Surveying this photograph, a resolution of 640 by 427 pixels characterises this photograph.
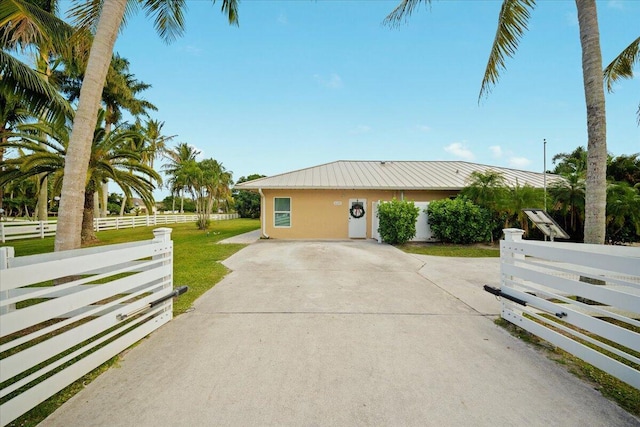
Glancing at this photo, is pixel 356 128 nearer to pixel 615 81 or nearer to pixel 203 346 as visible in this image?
pixel 615 81

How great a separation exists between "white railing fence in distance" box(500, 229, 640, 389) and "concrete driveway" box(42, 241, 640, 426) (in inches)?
11.0

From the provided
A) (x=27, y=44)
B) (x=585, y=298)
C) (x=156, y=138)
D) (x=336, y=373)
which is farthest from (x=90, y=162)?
(x=156, y=138)

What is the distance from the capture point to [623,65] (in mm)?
5438

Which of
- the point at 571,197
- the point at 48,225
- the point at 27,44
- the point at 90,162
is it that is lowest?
the point at 48,225

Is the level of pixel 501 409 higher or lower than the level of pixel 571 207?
lower

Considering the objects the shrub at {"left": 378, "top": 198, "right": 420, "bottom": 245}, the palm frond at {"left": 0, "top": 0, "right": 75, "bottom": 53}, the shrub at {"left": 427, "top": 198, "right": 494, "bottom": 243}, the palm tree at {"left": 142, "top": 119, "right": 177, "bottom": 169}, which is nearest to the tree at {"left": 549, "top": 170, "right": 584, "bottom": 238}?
the shrub at {"left": 427, "top": 198, "right": 494, "bottom": 243}

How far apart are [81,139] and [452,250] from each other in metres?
10.8

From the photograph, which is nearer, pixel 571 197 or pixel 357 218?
pixel 571 197

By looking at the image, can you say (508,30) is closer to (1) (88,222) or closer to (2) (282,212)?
(2) (282,212)

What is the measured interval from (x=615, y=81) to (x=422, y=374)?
829 cm

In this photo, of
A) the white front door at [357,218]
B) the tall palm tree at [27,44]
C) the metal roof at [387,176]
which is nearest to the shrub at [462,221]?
the metal roof at [387,176]

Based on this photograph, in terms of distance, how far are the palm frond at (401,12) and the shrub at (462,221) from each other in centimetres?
718

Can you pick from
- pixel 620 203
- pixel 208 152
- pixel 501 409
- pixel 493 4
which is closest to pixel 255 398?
pixel 501 409

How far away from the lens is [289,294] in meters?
4.54
